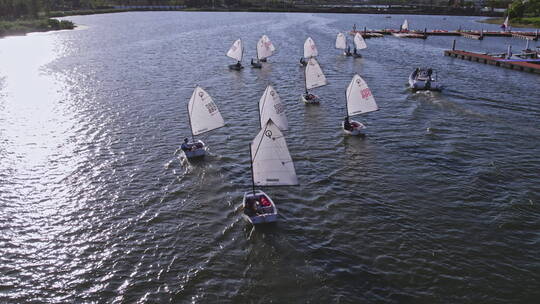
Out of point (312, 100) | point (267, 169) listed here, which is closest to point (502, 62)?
point (312, 100)

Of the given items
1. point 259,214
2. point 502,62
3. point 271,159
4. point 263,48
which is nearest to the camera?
point 259,214

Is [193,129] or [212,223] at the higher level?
[193,129]

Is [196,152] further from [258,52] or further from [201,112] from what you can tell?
[258,52]

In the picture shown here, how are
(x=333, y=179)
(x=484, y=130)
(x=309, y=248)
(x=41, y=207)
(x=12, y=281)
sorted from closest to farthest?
(x=12, y=281) → (x=309, y=248) → (x=41, y=207) → (x=333, y=179) → (x=484, y=130)

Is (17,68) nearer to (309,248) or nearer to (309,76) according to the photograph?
(309,76)

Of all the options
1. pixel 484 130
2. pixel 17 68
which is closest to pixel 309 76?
pixel 484 130

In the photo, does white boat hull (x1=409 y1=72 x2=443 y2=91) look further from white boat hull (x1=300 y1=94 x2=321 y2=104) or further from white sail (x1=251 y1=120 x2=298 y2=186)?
white sail (x1=251 y1=120 x2=298 y2=186)

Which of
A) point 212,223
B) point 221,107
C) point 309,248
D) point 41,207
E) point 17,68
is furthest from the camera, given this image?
point 17,68
